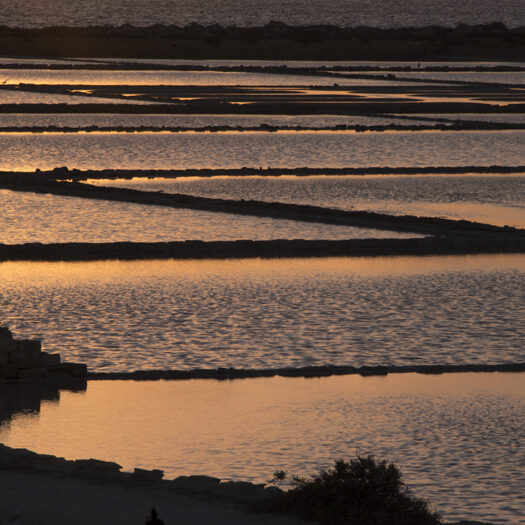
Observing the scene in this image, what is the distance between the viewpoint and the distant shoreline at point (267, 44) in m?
64.7

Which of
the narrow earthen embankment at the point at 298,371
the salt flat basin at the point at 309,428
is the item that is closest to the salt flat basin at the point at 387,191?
the narrow earthen embankment at the point at 298,371

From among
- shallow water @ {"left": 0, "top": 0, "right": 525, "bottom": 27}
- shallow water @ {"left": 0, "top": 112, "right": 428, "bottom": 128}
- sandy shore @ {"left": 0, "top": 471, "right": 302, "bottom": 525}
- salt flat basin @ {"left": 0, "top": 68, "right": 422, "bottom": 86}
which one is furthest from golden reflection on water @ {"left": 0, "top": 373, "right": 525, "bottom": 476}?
shallow water @ {"left": 0, "top": 0, "right": 525, "bottom": 27}

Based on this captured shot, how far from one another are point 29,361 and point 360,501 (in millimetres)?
4156

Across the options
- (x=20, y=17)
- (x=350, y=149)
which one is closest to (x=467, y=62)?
(x=350, y=149)

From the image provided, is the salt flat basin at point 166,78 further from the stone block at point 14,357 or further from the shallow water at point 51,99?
the stone block at point 14,357

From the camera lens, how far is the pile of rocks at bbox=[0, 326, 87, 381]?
1027 cm

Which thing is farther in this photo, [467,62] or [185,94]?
[467,62]

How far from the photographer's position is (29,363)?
1040 centimetres

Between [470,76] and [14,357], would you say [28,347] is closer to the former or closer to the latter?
[14,357]

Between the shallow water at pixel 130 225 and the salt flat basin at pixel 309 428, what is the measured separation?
6.96 metres

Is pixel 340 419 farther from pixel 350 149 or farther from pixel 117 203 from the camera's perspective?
pixel 350 149

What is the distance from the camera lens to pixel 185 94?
39781 millimetres

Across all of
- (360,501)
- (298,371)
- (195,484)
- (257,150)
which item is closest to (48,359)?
(298,371)

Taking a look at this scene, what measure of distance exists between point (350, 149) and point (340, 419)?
61.9 feet
